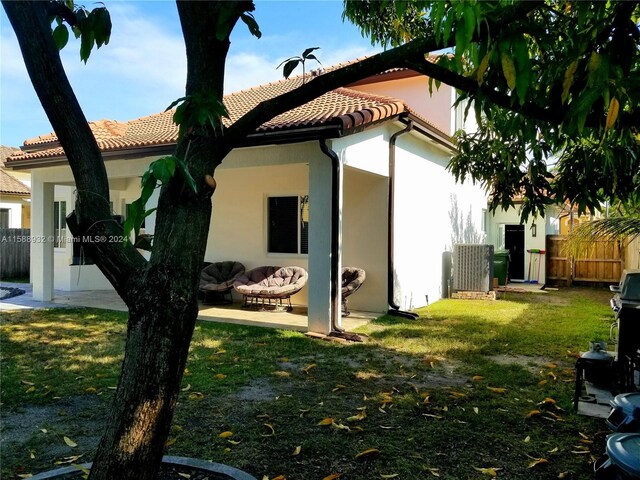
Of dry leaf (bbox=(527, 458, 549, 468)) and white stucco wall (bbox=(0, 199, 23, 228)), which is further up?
white stucco wall (bbox=(0, 199, 23, 228))

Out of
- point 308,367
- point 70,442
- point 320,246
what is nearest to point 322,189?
point 320,246

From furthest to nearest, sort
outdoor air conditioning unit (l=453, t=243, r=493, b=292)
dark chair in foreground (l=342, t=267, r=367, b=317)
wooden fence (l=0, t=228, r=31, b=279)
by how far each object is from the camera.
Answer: wooden fence (l=0, t=228, r=31, b=279), outdoor air conditioning unit (l=453, t=243, r=493, b=292), dark chair in foreground (l=342, t=267, r=367, b=317)

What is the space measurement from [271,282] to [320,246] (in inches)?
137

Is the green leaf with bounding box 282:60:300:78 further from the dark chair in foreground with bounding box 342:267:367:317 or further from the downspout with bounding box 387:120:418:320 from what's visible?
the downspout with bounding box 387:120:418:320

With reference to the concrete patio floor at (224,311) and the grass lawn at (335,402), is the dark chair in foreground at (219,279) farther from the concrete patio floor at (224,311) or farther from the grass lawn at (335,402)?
the grass lawn at (335,402)

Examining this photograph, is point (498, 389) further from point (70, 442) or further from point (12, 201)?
point (12, 201)

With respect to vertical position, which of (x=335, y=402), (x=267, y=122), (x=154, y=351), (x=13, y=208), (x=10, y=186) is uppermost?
(x=10, y=186)

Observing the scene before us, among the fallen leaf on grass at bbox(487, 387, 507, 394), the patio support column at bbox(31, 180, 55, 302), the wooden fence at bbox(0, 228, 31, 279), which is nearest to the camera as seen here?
the fallen leaf on grass at bbox(487, 387, 507, 394)

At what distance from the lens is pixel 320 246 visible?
8.95 meters

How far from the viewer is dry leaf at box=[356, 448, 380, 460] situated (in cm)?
402

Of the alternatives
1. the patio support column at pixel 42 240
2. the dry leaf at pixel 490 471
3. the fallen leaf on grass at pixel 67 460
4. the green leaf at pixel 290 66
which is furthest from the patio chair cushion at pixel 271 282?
the green leaf at pixel 290 66

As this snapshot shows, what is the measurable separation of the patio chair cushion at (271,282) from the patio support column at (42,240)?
535cm

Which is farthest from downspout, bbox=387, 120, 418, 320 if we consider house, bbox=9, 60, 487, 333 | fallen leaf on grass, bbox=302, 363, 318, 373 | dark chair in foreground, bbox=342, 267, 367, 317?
fallen leaf on grass, bbox=302, 363, 318, 373

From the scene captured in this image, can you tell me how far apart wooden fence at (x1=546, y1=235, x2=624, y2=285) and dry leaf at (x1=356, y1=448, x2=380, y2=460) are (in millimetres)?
16755
